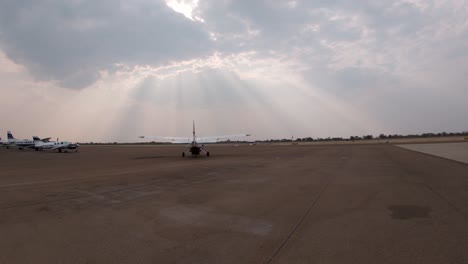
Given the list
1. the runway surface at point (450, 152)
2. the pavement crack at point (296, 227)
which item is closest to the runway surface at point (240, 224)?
the pavement crack at point (296, 227)

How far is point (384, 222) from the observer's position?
21.0 ft

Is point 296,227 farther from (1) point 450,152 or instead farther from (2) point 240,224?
(1) point 450,152

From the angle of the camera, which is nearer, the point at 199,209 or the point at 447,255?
the point at 447,255

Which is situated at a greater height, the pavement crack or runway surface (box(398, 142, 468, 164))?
runway surface (box(398, 142, 468, 164))

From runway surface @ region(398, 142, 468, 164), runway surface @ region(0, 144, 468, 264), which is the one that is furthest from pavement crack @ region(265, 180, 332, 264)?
runway surface @ region(398, 142, 468, 164)

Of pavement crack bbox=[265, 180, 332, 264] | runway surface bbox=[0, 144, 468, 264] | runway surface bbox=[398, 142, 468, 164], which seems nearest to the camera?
pavement crack bbox=[265, 180, 332, 264]

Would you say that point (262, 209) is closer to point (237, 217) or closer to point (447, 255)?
point (237, 217)

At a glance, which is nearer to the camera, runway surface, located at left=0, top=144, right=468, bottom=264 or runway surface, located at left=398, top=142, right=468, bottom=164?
runway surface, located at left=0, top=144, right=468, bottom=264

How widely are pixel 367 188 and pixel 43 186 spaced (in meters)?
14.3

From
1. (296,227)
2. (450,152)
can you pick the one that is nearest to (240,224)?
(296,227)

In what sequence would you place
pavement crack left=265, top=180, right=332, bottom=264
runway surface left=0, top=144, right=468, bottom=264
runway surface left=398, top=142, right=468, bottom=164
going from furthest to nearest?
runway surface left=398, top=142, right=468, bottom=164
runway surface left=0, top=144, right=468, bottom=264
pavement crack left=265, top=180, right=332, bottom=264

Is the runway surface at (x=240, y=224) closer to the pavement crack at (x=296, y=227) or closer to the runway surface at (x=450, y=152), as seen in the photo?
the pavement crack at (x=296, y=227)

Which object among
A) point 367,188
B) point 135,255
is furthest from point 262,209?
point 367,188

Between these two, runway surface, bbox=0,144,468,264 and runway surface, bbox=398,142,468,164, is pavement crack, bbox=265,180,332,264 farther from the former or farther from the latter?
runway surface, bbox=398,142,468,164
